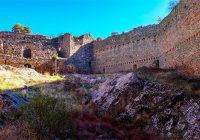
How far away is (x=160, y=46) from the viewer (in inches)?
1000

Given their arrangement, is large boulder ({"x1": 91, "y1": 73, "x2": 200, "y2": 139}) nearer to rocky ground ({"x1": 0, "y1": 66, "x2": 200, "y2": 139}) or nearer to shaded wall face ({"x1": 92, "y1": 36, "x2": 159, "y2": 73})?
rocky ground ({"x1": 0, "y1": 66, "x2": 200, "y2": 139})

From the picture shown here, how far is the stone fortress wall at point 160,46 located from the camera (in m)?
17.0

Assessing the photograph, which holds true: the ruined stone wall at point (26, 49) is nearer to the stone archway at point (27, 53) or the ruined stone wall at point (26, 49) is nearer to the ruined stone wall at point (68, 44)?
the stone archway at point (27, 53)

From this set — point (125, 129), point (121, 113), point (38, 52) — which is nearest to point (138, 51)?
point (38, 52)

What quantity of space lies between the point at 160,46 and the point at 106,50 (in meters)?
7.97

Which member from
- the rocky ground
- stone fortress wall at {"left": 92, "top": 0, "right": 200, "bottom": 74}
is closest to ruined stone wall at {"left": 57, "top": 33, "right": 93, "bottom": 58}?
stone fortress wall at {"left": 92, "top": 0, "right": 200, "bottom": 74}

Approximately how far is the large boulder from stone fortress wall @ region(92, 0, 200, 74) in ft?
11.7

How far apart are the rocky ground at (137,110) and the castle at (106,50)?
202 inches

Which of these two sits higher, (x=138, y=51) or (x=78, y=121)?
(x=138, y=51)

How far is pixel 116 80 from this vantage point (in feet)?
51.5

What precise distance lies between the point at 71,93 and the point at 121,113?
576 cm

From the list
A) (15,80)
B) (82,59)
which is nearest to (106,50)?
(82,59)

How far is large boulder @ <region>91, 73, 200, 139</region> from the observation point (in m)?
11.4

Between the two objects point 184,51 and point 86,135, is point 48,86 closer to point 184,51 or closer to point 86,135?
point 184,51
